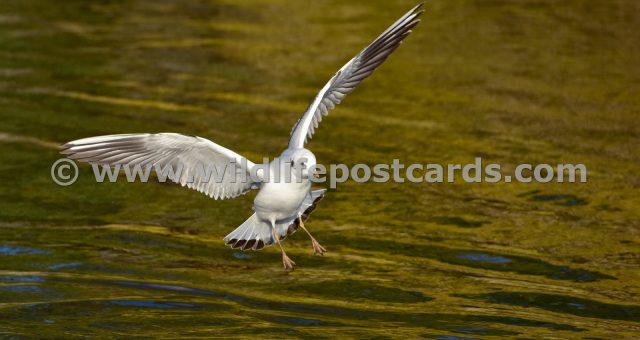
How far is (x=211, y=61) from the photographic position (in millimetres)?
15727

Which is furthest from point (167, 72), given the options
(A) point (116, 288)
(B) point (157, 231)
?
(A) point (116, 288)

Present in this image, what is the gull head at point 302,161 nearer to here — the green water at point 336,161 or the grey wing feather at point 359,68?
the grey wing feather at point 359,68

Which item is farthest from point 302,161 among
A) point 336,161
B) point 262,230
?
point 336,161

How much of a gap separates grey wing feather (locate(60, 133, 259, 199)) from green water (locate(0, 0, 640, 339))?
41.2 inches

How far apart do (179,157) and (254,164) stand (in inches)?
20.3

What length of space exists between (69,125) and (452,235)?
14.8ft

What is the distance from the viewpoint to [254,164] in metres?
8.24

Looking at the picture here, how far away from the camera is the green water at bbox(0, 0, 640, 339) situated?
360 inches

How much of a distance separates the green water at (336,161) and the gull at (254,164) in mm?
793

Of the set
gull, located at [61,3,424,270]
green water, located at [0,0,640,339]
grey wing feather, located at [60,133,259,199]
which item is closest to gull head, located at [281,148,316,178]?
gull, located at [61,3,424,270]

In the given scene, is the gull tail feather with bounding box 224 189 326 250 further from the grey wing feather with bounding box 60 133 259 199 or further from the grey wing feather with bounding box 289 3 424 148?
the grey wing feather with bounding box 289 3 424 148

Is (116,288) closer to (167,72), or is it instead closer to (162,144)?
(162,144)

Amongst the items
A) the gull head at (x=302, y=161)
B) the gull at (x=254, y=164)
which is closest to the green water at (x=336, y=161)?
the gull at (x=254, y=164)

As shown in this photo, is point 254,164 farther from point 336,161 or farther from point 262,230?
point 336,161
